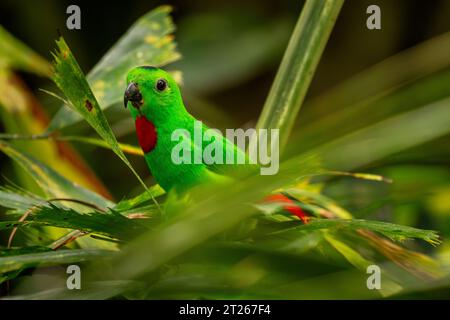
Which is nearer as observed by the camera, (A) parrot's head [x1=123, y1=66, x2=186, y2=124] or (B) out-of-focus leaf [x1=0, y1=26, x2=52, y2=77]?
(A) parrot's head [x1=123, y1=66, x2=186, y2=124]

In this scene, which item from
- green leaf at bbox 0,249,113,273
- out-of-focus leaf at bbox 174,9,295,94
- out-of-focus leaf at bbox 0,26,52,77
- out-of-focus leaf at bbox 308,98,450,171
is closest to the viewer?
out-of-focus leaf at bbox 308,98,450,171

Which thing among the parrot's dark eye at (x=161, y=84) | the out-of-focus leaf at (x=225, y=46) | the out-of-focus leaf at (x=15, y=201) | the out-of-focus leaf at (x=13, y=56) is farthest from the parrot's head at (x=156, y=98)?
the out-of-focus leaf at (x=225, y=46)

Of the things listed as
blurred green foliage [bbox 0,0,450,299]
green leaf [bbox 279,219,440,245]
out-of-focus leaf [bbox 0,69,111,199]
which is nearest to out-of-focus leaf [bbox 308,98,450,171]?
blurred green foliage [bbox 0,0,450,299]

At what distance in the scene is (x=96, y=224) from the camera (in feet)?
1.45

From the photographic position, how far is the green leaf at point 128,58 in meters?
0.68

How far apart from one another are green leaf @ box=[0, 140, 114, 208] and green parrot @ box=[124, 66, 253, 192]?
70 millimetres

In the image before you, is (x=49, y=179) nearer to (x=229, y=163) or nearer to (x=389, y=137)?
(x=229, y=163)

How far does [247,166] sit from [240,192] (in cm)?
26

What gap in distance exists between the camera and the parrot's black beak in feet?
1.93

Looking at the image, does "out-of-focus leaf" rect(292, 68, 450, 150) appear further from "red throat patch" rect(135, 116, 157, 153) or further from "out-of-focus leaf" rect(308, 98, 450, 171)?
"red throat patch" rect(135, 116, 157, 153)

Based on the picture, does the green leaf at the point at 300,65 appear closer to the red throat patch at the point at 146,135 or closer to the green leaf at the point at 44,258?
the red throat patch at the point at 146,135

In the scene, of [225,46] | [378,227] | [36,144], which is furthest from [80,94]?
[225,46]

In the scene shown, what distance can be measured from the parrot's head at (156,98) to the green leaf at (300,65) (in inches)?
3.4
